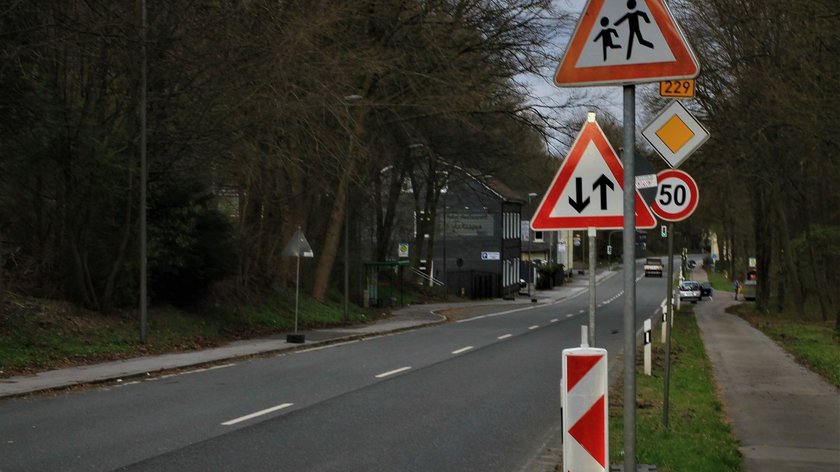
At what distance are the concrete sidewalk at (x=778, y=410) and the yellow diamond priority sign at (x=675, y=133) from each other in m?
2.72

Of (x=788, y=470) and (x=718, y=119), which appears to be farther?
(x=718, y=119)

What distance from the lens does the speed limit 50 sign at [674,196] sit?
1044 cm

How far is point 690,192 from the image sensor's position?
34.2 ft

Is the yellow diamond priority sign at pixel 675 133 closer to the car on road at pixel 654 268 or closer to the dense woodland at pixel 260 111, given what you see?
the dense woodland at pixel 260 111

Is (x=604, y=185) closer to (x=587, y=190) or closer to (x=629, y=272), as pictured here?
(x=587, y=190)

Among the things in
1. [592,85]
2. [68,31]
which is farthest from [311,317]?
[592,85]

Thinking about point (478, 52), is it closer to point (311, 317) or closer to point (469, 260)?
point (311, 317)

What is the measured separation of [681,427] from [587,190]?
561cm

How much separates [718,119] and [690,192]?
23.7m

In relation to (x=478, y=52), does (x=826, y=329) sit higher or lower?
lower

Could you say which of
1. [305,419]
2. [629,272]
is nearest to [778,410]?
[305,419]

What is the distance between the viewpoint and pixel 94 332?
832 inches

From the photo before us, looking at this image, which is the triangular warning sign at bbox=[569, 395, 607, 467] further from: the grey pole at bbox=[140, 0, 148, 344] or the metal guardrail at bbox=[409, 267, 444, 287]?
the metal guardrail at bbox=[409, 267, 444, 287]

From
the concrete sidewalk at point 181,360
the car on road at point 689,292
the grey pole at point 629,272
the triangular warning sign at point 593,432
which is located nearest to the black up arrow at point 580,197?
the grey pole at point 629,272
